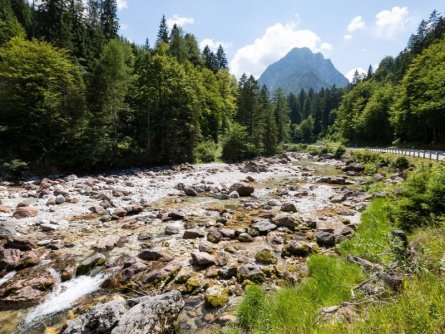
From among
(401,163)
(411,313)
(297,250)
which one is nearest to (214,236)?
(297,250)

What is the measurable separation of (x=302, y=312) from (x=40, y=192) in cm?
1948

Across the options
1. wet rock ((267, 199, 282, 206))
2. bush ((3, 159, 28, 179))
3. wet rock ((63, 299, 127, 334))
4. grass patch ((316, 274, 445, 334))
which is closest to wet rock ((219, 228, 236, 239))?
wet rock ((267, 199, 282, 206))

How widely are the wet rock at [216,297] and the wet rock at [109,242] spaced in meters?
5.04

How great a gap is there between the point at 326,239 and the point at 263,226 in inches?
116

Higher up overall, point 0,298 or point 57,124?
point 57,124

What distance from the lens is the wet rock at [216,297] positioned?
22.6 feet

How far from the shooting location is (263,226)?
12430mm

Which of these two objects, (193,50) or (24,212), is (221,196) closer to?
(24,212)

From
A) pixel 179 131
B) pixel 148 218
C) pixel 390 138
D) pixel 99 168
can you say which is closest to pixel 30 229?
pixel 148 218

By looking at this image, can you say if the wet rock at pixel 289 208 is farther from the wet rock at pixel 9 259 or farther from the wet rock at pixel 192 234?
the wet rock at pixel 9 259

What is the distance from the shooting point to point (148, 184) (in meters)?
24.0

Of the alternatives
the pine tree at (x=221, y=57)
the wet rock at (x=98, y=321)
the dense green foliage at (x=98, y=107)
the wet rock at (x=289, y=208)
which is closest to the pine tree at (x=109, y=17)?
the dense green foliage at (x=98, y=107)

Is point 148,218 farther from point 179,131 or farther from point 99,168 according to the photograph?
point 179,131

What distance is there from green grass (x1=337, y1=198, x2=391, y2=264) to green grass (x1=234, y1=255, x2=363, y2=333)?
106 cm
